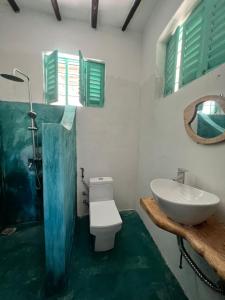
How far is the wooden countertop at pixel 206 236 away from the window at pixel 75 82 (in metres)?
1.76

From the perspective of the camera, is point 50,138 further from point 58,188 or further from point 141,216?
point 141,216

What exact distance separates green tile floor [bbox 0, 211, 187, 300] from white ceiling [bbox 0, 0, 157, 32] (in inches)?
112

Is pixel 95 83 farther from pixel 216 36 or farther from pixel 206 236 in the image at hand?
pixel 206 236

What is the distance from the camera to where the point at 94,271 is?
1.41 metres

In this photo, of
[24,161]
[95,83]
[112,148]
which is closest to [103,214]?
[112,148]

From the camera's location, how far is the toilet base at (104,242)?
5.08 ft

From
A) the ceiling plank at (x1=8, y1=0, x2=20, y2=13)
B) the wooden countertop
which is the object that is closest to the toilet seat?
the wooden countertop

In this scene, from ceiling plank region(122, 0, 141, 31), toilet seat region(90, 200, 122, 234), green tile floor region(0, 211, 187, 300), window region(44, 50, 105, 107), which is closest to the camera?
green tile floor region(0, 211, 187, 300)

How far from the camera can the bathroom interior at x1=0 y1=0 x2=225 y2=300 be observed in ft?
3.35

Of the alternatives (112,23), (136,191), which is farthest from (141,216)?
(112,23)

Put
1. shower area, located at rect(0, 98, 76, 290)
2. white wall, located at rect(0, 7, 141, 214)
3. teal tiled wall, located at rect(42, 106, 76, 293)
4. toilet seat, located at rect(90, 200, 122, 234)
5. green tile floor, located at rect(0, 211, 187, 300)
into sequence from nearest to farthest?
teal tiled wall, located at rect(42, 106, 76, 293), green tile floor, located at rect(0, 211, 187, 300), toilet seat, located at rect(90, 200, 122, 234), shower area, located at rect(0, 98, 76, 290), white wall, located at rect(0, 7, 141, 214)

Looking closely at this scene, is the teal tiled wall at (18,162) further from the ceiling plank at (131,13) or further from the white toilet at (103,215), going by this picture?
the ceiling plank at (131,13)

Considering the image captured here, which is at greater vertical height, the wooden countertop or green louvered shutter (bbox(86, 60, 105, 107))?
green louvered shutter (bbox(86, 60, 105, 107))

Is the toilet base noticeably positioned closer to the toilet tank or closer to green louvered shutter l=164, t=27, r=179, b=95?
the toilet tank
